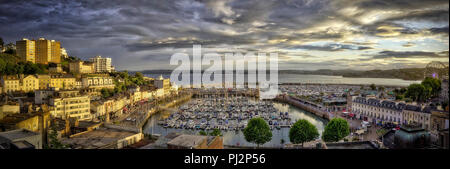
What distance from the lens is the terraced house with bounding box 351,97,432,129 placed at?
9.50 m

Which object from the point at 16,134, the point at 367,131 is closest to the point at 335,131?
the point at 367,131

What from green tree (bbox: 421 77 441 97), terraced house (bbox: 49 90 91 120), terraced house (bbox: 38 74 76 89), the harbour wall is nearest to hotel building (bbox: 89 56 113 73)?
terraced house (bbox: 38 74 76 89)

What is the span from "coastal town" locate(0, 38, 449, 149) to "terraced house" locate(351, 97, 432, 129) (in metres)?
0.04

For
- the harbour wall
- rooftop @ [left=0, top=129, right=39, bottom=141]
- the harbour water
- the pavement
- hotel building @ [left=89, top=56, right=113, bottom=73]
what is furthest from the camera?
hotel building @ [left=89, top=56, right=113, bottom=73]

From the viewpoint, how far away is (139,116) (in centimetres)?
1475

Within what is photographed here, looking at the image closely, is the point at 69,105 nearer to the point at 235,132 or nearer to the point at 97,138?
the point at 97,138

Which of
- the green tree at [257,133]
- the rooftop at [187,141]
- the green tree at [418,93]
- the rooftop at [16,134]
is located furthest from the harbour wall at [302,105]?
the rooftop at [16,134]

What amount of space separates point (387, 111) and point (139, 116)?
12.8 metres

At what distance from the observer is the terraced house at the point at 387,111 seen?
31.2 feet

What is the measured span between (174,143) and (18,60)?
15.5m

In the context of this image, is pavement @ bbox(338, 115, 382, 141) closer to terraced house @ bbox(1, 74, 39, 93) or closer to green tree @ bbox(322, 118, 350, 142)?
green tree @ bbox(322, 118, 350, 142)
